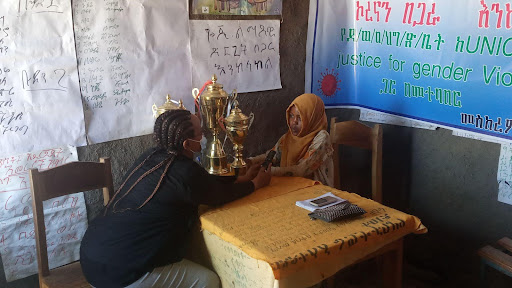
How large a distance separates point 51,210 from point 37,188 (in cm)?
31

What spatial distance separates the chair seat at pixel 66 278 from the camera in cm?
193

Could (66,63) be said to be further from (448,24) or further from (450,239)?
(450,239)

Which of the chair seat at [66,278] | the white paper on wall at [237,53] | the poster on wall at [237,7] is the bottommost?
the chair seat at [66,278]

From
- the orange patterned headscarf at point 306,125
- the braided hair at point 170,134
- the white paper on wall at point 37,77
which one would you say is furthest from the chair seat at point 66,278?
the orange patterned headscarf at point 306,125

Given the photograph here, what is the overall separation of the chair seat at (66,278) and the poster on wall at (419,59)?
1833mm

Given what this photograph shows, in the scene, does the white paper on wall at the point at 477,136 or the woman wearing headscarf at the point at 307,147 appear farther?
the woman wearing headscarf at the point at 307,147

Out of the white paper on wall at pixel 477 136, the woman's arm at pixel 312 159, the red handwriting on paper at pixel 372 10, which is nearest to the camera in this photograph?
the white paper on wall at pixel 477 136

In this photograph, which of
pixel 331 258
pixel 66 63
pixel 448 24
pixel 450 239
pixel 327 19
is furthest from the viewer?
pixel 327 19

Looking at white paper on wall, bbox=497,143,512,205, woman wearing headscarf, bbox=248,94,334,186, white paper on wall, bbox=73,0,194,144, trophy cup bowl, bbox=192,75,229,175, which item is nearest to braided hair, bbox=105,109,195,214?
trophy cup bowl, bbox=192,75,229,175

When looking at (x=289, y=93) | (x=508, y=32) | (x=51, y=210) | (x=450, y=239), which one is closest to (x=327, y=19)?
(x=289, y=93)

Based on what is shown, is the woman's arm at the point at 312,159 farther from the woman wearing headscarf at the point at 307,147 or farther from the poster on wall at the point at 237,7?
the poster on wall at the point at 237,7

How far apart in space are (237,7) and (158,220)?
1.39m

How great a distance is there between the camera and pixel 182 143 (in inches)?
73.8

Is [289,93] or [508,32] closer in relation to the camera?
[508,32]
